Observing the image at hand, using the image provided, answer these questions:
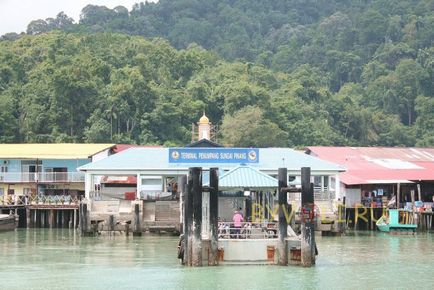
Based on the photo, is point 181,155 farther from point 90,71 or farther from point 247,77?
point 247,77

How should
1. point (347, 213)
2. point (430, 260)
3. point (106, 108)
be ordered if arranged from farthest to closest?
point (106, 108) < point (347, 213) < point (430, 260)

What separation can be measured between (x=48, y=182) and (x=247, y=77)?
193 feet

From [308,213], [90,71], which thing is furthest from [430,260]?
[90,71]

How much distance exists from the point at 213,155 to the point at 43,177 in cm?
1969

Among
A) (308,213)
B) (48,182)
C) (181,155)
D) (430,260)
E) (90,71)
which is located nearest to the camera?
(308,213)

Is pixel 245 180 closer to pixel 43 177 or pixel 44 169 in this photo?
pixel 43 177

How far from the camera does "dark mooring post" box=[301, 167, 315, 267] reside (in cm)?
3838

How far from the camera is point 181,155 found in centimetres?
6216

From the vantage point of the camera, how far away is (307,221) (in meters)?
38.4

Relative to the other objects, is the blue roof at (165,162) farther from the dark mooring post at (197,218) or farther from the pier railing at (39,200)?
the dark mooring post at (197,218)

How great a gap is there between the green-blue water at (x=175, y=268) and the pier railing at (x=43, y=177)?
1989 cm

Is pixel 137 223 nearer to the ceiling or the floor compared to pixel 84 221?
nearer to the floor

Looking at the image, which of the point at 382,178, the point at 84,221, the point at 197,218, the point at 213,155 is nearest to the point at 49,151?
the point at 84,221

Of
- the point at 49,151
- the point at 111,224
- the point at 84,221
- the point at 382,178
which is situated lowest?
the point at 111,224
